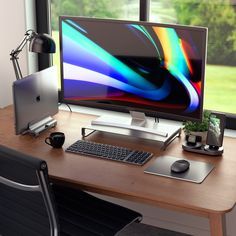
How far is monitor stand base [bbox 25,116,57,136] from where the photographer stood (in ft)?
8.36

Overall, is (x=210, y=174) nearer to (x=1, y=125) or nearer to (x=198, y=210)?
(x=198, y=210)

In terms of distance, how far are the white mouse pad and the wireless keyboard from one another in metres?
0.06

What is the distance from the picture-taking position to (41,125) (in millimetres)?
2615

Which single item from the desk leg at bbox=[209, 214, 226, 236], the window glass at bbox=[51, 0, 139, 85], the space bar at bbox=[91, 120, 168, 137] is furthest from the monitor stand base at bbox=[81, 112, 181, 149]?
the window glass at bbox=[51, 0, 139, 85]

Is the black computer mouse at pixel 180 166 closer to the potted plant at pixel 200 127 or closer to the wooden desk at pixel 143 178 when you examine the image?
the wooden desk at pixel 143 178

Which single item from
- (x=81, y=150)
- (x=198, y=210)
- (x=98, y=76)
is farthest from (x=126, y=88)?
(x=198, y=210)

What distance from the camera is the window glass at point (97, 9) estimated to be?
3045mm

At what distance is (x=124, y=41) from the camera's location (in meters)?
2.42

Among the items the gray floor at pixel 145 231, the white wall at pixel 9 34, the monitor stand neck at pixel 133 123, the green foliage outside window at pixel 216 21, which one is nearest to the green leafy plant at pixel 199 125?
the monitor stand neck at pixel 133 123

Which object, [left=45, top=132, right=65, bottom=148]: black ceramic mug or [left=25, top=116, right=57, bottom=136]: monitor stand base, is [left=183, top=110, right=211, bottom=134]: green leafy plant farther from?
[left=25, top=116, right=57, bottom=136]: monitor stand base

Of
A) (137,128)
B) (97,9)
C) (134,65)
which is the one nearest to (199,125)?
(137,128)

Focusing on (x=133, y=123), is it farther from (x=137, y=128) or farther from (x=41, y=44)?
(x=41, y=44)

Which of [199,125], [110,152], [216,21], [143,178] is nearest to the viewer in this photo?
[143,178]

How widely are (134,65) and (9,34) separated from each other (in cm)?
105
